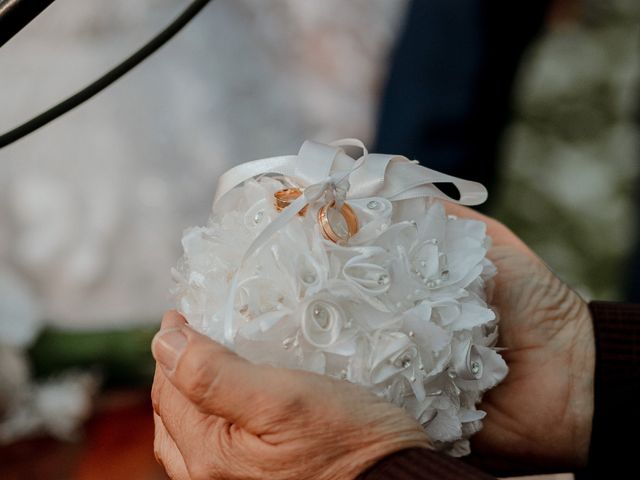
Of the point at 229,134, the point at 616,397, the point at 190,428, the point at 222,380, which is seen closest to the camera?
the point at 222,380

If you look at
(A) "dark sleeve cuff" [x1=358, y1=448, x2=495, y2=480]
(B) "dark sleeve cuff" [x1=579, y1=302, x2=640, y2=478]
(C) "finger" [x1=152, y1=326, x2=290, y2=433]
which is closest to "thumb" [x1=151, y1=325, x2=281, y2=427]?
(C) "finger" [x1=152, y1=326, x2=290, y2=433]

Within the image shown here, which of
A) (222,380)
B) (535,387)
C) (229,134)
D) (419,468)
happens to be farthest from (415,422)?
(229,134)

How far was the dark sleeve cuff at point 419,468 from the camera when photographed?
0.80 m

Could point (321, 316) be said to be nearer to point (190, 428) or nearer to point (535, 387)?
point (190, 428)

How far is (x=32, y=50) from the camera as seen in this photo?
264 cm

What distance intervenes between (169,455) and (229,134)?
1.82 m

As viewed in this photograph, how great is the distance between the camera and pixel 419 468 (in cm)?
81

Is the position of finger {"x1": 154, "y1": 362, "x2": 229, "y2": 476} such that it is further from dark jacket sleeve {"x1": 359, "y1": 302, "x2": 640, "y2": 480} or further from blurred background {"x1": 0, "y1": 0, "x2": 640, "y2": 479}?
blurred background {"x1": 0, "y1": 0, "x2": 640, "y2": 479}

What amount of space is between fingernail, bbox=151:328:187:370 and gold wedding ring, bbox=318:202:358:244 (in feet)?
0.55

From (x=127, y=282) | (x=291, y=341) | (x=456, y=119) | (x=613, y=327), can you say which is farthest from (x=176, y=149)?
(x=291, y=341)

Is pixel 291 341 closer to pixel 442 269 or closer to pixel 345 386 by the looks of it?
pixel 345 386

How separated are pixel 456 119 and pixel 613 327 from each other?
1254 millimetres

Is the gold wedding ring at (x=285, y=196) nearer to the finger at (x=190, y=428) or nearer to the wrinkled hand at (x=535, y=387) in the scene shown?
the finger at (x=190, y=428)

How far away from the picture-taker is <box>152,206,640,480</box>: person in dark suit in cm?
80
